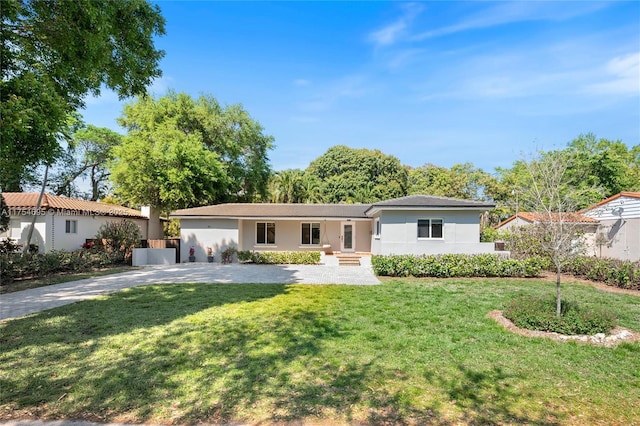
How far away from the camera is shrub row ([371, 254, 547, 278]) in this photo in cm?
1491

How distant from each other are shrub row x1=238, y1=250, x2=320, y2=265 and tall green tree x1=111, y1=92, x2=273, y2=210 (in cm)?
821

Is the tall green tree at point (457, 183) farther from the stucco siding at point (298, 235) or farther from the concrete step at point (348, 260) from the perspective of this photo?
the concrete step at point (348, 260)

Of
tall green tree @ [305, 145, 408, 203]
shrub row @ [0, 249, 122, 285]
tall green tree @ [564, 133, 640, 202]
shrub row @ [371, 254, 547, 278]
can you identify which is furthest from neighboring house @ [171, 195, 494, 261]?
tall green tree @ [564, 133, 640, 202]

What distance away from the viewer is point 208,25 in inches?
454

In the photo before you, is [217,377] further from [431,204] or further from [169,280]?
[431,204]

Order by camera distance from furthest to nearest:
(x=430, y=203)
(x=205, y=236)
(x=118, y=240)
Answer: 1. (x=205, y=236)
2. (x=118, y=240)
3. (x=430, y=203)

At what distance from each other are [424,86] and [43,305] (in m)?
16.0

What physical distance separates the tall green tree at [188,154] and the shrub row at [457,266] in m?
16.3

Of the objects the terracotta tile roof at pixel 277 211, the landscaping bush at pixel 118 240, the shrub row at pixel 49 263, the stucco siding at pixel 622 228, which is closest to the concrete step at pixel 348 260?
the terracotta tile roof at pixel 277 211

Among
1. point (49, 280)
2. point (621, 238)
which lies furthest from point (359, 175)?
point (49, 280)

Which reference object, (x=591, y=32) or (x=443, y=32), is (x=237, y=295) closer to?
(x=443, y=32)

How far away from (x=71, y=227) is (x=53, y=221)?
1338 mm

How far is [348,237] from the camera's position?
23.2 metres

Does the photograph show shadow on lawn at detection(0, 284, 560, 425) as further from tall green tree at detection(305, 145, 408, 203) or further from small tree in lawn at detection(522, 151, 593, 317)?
tall green tree at detection(305, 145, 408, 203)
